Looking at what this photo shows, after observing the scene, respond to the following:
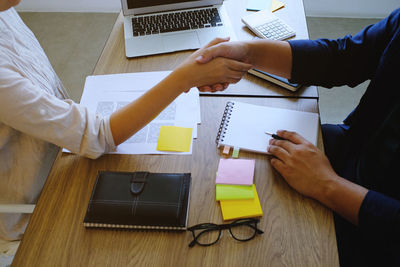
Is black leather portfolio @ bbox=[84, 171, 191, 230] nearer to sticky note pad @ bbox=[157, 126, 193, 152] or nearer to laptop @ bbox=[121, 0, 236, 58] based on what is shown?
sticky note pad @ bbox=[157, 126, 193, 152]

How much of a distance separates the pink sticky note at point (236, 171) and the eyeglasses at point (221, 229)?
11cm

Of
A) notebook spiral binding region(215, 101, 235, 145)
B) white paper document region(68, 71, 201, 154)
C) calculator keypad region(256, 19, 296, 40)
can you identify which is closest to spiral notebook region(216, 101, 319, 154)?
notebook spiral binding region(215, 101, 235, 145)

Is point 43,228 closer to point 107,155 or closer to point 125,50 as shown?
point 107,155

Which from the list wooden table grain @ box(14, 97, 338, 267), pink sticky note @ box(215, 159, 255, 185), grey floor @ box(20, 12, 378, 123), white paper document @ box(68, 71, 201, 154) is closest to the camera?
wooden table grain @ box(14, 97, 338, 267)

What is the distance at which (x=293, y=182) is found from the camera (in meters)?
0.79

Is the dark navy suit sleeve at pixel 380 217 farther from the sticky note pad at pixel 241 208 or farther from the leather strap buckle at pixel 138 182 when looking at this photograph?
the leather strap buckle at pixel 138 182

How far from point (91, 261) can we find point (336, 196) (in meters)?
0.61

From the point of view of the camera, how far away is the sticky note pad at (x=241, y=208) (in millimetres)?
745

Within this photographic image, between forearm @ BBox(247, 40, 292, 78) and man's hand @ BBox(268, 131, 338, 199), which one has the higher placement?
forearm @ BBox(247, 40, 292, 78)

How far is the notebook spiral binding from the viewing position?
90cm

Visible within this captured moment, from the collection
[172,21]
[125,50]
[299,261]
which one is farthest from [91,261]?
[172,21]

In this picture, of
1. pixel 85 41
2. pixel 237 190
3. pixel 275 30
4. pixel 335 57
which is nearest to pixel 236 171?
pixel 237 190

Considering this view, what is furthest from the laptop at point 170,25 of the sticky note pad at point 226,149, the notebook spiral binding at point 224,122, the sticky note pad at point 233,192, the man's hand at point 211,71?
the sticky note pad at point 233,192

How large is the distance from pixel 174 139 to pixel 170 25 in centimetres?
55
